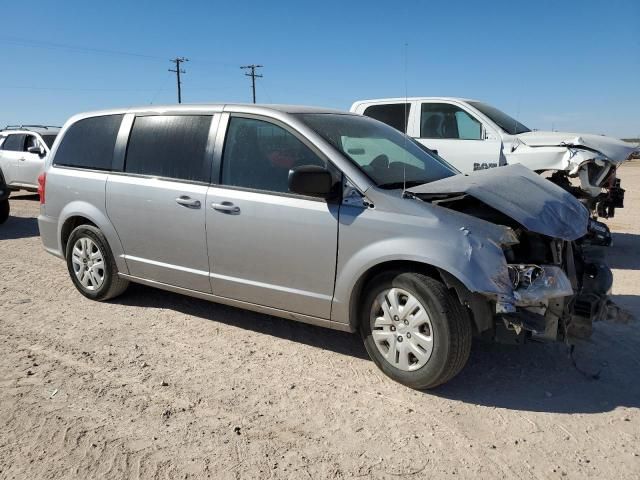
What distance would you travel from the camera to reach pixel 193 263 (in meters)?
4.48

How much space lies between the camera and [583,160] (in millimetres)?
7426

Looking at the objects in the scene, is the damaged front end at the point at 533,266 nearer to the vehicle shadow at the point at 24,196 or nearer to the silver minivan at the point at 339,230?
the silver minivan at the point at 339,230

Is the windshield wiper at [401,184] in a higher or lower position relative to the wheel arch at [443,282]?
higher

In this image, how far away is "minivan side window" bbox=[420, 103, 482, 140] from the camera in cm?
868

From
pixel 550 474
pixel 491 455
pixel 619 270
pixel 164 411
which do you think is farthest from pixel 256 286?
pixel 619 270

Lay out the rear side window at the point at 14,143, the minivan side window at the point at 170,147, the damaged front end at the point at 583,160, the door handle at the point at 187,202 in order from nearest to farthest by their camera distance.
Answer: the door handle at the point at 187,202 → the minivan side window at the point at 170,147 → the damaged front end at the point at 583,160 → the rear side window at the point at 14,143

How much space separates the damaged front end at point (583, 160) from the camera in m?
7.52

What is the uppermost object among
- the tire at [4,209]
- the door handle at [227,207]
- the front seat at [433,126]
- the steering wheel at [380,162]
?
the front seat at [433,126]

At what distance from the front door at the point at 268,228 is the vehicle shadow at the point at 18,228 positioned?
639 cm

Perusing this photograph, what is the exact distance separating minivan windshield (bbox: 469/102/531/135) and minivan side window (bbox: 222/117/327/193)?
5.50 m

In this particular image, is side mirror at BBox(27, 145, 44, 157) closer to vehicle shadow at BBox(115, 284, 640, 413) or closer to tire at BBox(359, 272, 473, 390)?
vehicle shadow at BBox(115, 284, 640, 413)

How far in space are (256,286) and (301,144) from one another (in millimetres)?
1118

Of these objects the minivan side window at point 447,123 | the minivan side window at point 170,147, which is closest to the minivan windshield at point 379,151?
the minivan side window at point 170,147

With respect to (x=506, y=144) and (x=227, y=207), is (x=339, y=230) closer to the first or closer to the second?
(x=227, y=207)
